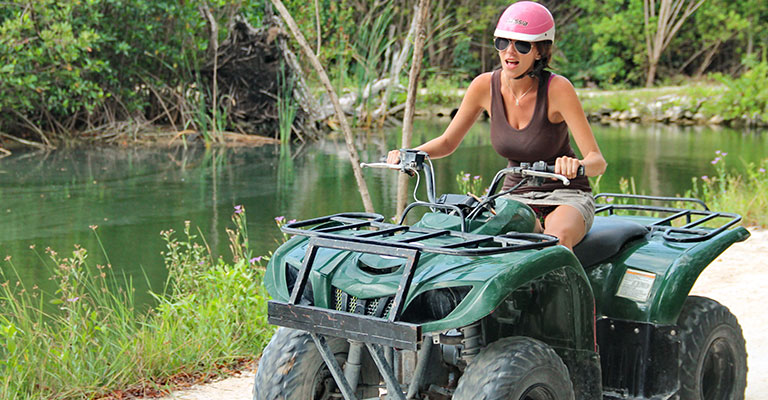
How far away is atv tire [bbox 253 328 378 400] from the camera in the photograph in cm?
272

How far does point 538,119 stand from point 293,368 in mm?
1285

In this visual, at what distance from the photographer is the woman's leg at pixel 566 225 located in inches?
122

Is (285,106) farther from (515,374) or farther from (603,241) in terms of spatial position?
(515,374)

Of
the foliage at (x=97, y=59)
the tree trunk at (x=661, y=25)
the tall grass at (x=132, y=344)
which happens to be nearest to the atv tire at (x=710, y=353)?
the tall grass at (x=132, y=344)

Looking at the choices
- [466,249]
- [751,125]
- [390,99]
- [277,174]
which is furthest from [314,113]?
[466,249]

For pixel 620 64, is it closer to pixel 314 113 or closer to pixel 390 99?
pixel 390 99

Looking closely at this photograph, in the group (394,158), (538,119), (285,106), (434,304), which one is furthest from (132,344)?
(285,106)

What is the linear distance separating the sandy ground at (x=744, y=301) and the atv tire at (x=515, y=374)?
5.77 ft

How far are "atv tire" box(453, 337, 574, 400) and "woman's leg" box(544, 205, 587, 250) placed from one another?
1.87ft

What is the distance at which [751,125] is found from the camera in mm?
20781

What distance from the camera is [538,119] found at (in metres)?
3.31

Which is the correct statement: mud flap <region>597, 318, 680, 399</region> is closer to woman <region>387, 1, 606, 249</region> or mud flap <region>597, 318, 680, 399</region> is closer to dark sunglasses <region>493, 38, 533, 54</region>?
woman <region>387, 1, 606, 249</region>

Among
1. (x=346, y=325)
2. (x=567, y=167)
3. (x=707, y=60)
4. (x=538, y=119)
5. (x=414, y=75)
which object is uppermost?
(x=707, y=60)

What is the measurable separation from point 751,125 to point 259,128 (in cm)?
1146
